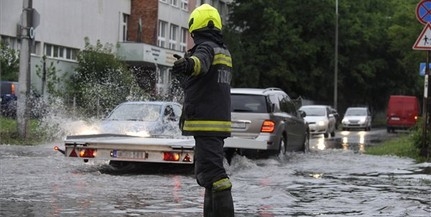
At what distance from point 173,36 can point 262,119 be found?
131 feet

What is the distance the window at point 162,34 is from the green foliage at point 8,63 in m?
19.1

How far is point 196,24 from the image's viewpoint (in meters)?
6.91

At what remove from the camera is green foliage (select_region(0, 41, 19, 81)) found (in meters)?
34.4

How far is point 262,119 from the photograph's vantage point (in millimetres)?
17422

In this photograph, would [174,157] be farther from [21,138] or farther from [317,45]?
[317,45]

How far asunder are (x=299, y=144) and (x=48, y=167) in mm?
8183

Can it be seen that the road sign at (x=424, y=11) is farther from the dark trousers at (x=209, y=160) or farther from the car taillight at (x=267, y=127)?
the dark trousers at (x=209, y=160)

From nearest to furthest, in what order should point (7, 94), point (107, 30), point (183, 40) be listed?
point (7, 94), point (107, 30), point (183, 40)

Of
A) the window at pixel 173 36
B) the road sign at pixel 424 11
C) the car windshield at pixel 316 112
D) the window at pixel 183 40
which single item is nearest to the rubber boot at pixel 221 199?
the road sign at pixel 424 11

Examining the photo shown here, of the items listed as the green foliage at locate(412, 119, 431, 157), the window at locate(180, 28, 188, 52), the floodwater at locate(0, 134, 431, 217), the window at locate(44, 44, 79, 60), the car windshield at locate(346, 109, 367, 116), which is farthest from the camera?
the window at locate(180, 28, 188, 52)

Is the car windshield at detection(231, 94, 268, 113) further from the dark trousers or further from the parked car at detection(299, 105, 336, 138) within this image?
the parked car at detection(299, 105, 336, 138)

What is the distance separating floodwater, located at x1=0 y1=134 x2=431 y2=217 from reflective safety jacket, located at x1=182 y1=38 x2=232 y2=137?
2.06 meters

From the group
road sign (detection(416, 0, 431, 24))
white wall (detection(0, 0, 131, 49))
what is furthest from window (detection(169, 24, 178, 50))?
road sign (detection(416, 0, 431, 24))

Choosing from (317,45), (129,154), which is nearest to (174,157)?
(129,154)
